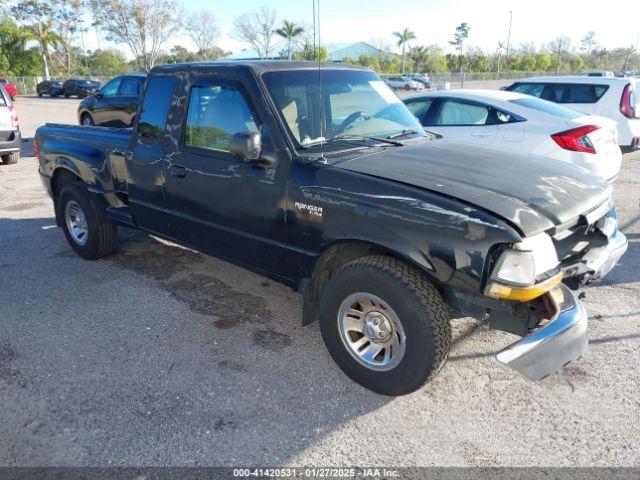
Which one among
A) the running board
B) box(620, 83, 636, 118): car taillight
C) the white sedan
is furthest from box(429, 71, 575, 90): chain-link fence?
the running board

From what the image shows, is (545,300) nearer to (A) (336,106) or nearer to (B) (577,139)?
(A) (336,106)

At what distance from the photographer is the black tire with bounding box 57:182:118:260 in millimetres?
5059

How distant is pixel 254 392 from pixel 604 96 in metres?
9.59

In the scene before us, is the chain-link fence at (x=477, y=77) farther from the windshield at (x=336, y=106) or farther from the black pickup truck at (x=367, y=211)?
the black pickup truck at (x=367, y=211)

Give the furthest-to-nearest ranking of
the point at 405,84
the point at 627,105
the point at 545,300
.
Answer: the point at 405,84 → the point at 627,105 → the point at 545,300

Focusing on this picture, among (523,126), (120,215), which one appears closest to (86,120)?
(120,215)

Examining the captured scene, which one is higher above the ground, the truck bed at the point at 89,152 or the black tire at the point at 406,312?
the truck bed at the point at 89,152

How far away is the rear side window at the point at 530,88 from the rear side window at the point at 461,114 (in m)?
4.08

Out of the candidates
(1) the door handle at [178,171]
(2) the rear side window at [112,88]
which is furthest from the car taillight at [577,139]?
(2) the rear side window at [112,88]

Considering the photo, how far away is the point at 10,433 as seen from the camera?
2.79 m

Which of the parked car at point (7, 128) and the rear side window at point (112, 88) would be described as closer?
the parked car at point (7, 128)

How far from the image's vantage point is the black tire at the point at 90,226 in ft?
16.6

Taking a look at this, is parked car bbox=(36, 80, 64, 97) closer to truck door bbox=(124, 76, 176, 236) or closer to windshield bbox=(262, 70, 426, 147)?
truck door bbox=(124, 76, 176, 236)

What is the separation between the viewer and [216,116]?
3.79m
